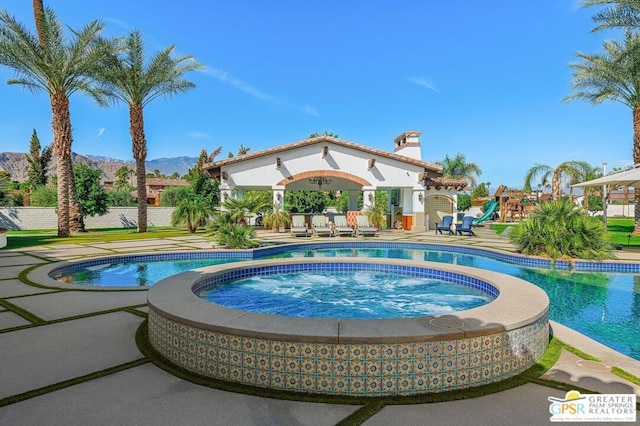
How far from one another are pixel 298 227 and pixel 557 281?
1194 centimetres

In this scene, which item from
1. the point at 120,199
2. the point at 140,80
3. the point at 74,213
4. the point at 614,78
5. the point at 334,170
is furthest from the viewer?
the point at 120,199

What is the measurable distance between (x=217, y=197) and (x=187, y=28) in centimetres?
1570

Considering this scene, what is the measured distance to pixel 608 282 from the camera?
896 centimetres

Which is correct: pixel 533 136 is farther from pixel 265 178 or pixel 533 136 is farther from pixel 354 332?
pixel 354 332

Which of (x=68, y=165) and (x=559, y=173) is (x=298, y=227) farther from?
(x=559, y=173)

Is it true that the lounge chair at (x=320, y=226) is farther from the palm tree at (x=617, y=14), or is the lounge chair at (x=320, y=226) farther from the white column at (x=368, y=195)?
the palm tree at (x=617, y=14)

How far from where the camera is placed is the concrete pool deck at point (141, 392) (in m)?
2.93

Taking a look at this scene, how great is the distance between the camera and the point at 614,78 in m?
18.8

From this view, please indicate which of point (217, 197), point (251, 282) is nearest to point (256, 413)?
point (251, 282)

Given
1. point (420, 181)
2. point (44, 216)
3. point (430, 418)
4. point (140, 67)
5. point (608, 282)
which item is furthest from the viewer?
point (44, 216)

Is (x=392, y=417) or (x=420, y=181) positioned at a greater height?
(x=420, y=181)

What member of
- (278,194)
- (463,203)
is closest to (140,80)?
(278,194)

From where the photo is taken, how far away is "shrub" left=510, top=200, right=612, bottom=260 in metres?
10.8

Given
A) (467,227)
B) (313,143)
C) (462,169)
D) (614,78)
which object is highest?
(614,78)
